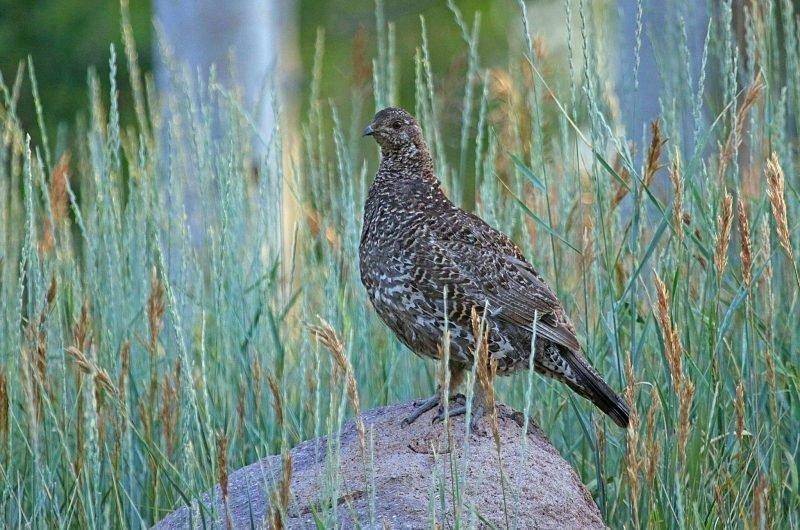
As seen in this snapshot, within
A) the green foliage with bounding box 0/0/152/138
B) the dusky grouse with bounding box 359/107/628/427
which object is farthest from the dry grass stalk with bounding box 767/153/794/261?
the green foliage with bounding box 0/0/152/138

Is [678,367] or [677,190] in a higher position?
[677,190]

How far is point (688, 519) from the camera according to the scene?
2986 mm

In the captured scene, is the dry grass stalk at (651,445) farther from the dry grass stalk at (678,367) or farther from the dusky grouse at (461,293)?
the dusky grouse at (461,293)

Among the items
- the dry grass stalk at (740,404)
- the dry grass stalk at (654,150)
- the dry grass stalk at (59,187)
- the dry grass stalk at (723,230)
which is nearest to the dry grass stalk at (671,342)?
the dry grass stalk at (740,404)

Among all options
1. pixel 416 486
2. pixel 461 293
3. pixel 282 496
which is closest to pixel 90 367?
pixel 282 496

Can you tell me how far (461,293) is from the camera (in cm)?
364

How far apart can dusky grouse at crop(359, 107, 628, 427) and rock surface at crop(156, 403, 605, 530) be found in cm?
22

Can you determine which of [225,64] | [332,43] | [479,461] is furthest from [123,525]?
[332,43]

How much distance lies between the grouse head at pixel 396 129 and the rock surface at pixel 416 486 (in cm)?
114

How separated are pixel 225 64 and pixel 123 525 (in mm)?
5829

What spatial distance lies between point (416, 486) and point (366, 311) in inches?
55.3

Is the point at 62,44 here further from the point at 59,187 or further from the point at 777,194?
the point at 777,194

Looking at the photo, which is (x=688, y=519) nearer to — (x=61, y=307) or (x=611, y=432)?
(x=611, y=432)

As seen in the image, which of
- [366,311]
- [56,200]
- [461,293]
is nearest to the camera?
[461,293]
